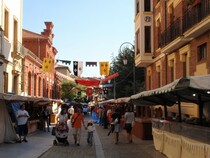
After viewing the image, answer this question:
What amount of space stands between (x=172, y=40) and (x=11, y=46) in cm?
1141

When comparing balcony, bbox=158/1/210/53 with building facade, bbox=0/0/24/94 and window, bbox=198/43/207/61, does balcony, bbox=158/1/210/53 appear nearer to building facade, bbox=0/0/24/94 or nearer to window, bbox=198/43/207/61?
window, bbox=198/43/207/61

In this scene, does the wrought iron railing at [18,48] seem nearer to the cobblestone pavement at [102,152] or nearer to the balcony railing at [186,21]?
the balcony railing at [186,21]

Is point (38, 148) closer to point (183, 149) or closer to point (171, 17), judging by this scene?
point (183, 149)

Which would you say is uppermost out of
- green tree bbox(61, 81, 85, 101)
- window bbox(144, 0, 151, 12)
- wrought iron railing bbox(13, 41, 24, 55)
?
window bbox(144, 0, 151, 12)

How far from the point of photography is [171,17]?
1047 inches

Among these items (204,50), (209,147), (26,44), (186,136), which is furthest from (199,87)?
(26,44)

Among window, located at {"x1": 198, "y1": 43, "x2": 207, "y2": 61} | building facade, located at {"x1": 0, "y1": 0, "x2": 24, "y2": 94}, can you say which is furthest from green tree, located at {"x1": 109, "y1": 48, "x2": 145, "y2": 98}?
window, located at {"x1": 198, "y1": 43, "x2": 207, "y2": 61}

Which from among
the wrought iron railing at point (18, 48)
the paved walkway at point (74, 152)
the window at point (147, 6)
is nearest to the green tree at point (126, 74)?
the window at point (147, 6)

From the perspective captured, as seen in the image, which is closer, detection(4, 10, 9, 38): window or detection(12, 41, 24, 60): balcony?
detection(4, 10, 9, 38): window

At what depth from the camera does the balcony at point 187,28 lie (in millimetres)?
18672

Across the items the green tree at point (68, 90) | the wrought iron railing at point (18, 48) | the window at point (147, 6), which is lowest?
the green tree at point (68, 90)

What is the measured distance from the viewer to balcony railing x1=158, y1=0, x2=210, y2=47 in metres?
18.9

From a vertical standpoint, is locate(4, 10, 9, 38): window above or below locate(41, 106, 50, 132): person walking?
above

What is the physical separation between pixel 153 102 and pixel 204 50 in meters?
3.55
